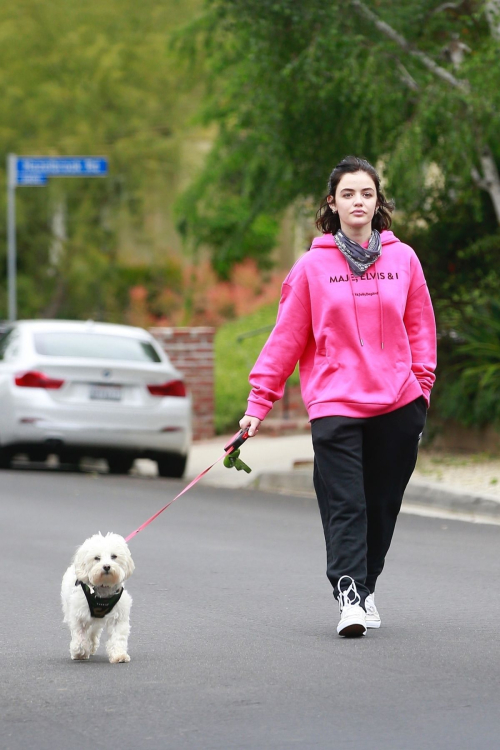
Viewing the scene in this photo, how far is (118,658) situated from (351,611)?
0.96m

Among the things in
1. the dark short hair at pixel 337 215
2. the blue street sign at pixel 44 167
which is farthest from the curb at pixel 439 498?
the blue street sign at pixel 44 167

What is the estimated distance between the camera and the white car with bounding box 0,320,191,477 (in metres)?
13.8

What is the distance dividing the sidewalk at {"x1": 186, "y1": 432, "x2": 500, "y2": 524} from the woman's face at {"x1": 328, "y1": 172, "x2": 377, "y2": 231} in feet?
17.3

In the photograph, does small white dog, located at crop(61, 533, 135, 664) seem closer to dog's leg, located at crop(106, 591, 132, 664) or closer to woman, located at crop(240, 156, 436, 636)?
dog's leg, located at crop(106, 591, 132, 664)

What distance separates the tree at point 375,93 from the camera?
42.5ft

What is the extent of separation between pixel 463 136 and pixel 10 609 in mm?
7449

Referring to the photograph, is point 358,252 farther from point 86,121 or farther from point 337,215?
A: point 86,121

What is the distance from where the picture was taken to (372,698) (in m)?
4.94

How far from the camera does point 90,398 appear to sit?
13969mm

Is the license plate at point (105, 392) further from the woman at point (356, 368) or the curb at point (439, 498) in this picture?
the woman at point (356, 368)

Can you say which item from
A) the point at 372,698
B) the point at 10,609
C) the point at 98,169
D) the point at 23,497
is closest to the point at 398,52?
the point at 23,497

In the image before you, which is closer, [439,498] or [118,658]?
[118,658]

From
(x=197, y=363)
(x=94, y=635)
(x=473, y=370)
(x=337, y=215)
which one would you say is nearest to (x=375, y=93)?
(x=473, y=370)

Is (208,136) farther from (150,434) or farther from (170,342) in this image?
(150,434)
